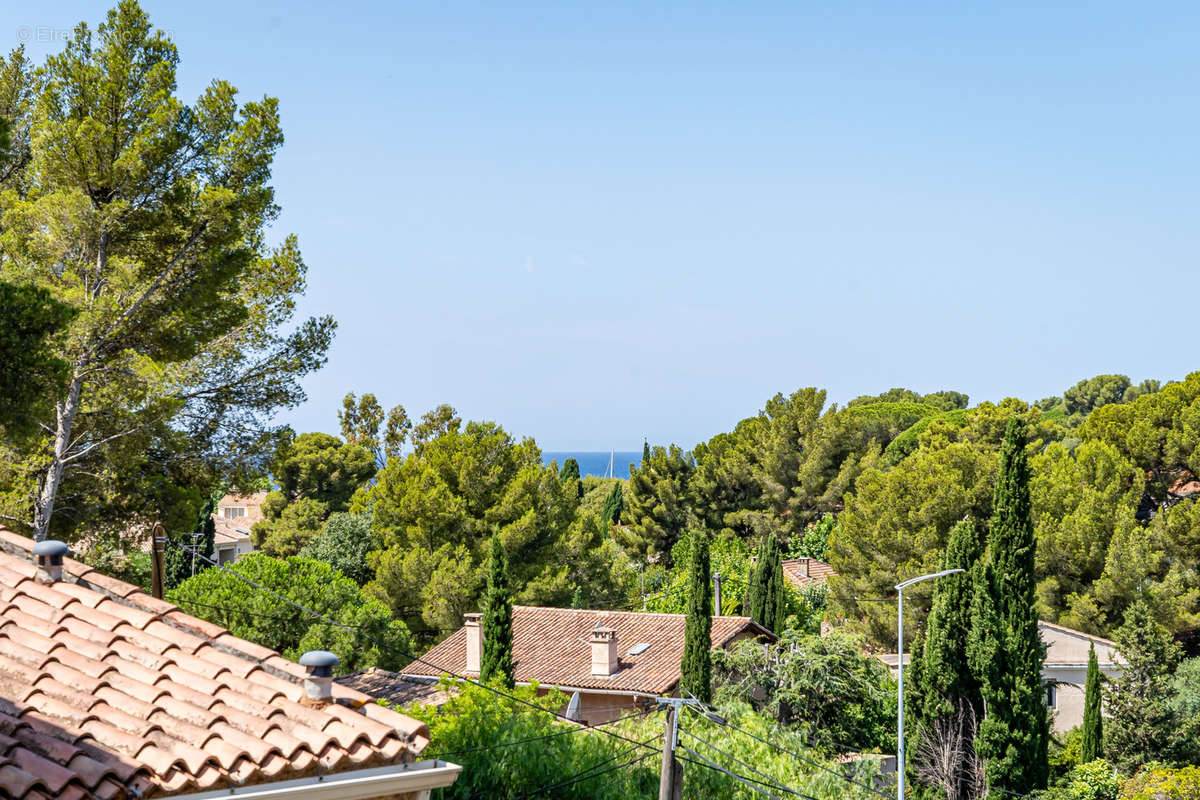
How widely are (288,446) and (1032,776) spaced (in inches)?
718

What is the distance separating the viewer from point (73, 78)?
53.7 feet

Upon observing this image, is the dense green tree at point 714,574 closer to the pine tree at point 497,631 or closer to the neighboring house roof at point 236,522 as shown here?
the pine tree at point 497,631

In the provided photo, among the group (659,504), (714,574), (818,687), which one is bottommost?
(818,687)

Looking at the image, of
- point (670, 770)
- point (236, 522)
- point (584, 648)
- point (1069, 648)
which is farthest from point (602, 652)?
point (236, 522)

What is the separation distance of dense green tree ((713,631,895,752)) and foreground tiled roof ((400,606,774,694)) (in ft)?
5.46

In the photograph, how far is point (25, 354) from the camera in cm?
866

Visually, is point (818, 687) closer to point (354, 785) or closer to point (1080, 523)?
point (1080, 523)

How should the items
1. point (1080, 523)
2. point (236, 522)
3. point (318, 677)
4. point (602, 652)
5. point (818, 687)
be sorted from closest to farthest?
1. point (318, 677)
2. point (818, 687)
3. point (602, 652)
4. point (1080, 523)
5. point (236, 522)

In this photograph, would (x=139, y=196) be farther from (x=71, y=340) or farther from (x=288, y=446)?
(x=288, y=446)

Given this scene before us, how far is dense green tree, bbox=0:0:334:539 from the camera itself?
1609 centimetres

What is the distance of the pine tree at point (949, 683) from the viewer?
2517 centimetres

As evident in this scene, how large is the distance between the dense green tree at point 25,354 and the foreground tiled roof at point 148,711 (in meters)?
2.70

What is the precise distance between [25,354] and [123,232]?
883 cm

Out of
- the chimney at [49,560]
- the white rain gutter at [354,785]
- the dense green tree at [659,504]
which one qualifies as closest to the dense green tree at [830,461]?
the dense green tree at [659,504]
